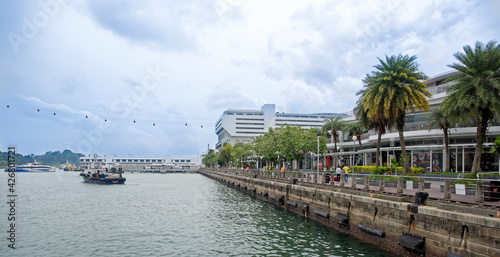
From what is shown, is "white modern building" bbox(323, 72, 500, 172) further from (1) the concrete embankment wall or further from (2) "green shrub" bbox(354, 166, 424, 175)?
(1) the concrete embankment wall

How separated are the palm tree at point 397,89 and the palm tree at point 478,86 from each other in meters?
4.79

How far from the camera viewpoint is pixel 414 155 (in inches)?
1773

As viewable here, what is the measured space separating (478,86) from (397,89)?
312 inches

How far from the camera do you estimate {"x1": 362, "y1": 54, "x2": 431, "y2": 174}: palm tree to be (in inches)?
1190

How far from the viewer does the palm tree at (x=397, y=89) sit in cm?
3023

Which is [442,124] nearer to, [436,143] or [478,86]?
[436,143]

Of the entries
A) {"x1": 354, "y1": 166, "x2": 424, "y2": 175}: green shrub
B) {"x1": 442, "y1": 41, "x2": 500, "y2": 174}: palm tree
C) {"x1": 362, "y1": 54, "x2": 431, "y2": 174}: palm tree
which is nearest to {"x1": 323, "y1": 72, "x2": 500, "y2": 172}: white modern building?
{"x1": 354, "y1": 166, "x2": 424, "y2": 175}: green shrub

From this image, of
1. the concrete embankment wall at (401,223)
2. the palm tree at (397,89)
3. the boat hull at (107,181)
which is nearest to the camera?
the concrete embankment wall at (401,223)

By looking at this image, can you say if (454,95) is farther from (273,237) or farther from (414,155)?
(414,155)

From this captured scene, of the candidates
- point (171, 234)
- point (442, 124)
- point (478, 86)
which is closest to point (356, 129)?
point (442, 124)

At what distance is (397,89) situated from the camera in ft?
100

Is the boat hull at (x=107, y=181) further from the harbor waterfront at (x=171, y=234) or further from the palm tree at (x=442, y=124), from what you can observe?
the palm tree at (x=442, y=124)

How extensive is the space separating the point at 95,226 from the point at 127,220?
9.79ft

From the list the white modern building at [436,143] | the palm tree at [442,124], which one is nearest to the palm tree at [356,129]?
the white modern building at [436,143]
